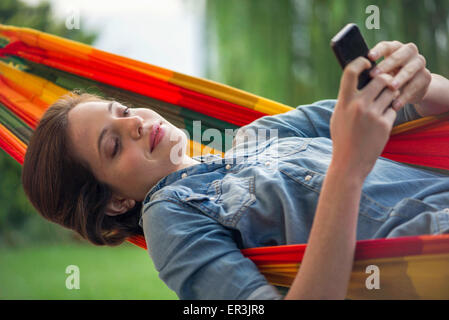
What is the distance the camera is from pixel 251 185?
848 mm

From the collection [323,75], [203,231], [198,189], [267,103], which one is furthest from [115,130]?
[323,75]

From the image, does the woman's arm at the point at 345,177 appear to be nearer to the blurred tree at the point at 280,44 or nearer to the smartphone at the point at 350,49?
the smartphone at the point at 350,49

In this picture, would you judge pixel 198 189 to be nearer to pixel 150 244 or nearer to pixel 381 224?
pixel 150 244

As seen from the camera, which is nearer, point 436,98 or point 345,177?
point 345,177

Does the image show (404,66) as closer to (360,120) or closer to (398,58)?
(398,58)

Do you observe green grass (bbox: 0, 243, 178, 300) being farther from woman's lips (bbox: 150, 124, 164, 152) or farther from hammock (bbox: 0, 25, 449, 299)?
woman's lips (bbox: 150, 124, 164, 152)

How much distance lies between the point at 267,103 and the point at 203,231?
1.77 feet

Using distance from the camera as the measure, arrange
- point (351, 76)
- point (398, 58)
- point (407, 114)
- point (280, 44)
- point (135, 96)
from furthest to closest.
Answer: point (280, 44)
point (135, 96)
point (407, 114)
point (398, 58)
point (351, 76)

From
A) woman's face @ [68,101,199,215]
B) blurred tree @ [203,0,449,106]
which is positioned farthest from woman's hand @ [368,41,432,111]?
blurred tree @ [203,0,449,106]

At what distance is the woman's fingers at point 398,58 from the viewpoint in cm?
69

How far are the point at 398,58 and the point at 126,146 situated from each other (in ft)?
1.74

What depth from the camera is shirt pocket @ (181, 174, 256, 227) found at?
796 mm

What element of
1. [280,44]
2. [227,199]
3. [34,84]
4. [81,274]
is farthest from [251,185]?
[81,274]

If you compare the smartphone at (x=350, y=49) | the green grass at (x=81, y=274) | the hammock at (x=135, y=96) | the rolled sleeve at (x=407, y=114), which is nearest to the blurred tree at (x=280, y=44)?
the green grass at (x=81, y=274)
